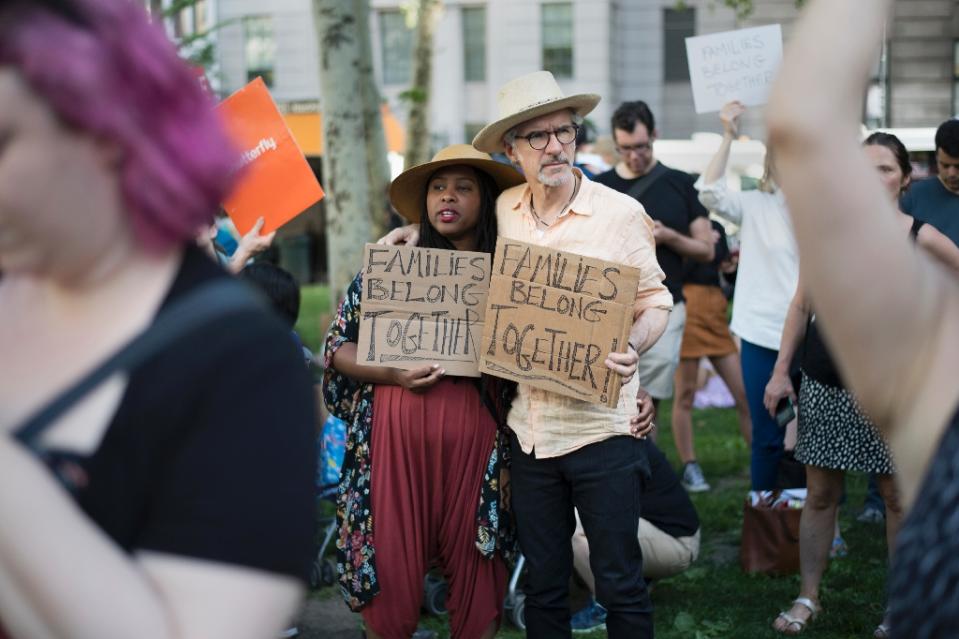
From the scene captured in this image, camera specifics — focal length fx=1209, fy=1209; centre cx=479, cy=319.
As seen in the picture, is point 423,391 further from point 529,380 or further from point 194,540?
point 194,540

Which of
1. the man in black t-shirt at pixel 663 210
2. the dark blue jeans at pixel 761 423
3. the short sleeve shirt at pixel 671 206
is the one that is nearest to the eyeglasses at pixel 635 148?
the man in black t-shirt at pixel 663 210

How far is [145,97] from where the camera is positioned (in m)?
1.41

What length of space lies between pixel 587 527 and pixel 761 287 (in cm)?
264

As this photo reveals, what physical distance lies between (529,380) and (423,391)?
435 millimetres

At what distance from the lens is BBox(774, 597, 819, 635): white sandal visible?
5.09 meters

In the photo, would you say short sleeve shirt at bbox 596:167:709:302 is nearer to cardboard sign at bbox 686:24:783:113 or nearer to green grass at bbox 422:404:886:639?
cardboard sign at bbox 686:24:783:113

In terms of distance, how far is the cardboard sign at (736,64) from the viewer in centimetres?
668

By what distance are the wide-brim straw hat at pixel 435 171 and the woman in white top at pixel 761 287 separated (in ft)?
6.99

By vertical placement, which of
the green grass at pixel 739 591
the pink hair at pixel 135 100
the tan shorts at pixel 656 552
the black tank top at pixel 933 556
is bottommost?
the green grass at pixel 739 591

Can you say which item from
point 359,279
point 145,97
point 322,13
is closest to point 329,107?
point 322,13

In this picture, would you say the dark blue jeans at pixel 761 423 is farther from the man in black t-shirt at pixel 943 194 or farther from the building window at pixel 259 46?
the building window at pixel 259 46

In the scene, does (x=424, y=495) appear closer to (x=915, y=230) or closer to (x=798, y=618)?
(x=798, y=618)

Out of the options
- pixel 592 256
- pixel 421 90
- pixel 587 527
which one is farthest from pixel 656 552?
pixel 421 90

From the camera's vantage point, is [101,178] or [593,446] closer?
[101,178]
